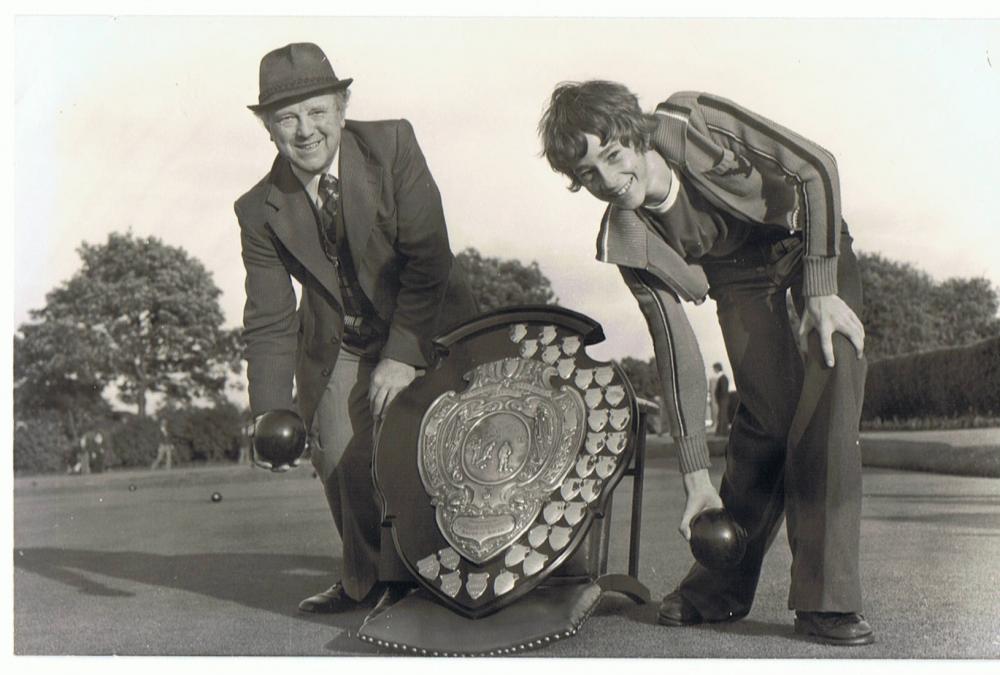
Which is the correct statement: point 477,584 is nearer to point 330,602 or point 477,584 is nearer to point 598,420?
point 598,420

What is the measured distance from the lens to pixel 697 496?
4.66m

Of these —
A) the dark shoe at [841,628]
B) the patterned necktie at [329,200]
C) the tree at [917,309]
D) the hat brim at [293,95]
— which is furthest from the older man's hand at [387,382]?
the tree at [917,309]

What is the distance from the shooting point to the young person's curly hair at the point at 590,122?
4582mm

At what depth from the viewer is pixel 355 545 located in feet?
17.8

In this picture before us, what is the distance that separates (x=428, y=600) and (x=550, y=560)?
0.49 metres

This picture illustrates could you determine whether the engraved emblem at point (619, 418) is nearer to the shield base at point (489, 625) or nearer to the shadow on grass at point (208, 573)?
the shield base at point (489, 625)

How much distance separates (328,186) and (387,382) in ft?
2.86

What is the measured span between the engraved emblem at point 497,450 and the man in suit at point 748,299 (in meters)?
0.47

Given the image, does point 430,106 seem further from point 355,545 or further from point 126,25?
point 355,545

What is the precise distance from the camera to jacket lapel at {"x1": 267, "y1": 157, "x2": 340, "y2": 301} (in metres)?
5.45

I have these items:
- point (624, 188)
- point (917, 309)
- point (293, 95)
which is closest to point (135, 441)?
point (293, 95)

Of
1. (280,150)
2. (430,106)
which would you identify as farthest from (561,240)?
(280,150)

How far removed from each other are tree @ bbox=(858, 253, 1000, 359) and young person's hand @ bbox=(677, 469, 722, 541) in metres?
1.22

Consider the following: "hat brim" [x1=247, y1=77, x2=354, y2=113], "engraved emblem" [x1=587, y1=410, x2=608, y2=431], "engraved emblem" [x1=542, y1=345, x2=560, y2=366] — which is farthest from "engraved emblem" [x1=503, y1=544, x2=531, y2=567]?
"hat brim" [x1=247, y1=77, x2=354, y2=113]
